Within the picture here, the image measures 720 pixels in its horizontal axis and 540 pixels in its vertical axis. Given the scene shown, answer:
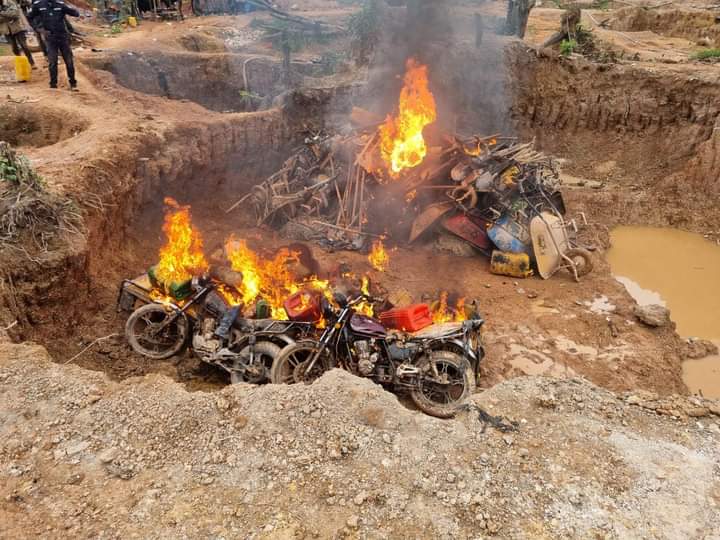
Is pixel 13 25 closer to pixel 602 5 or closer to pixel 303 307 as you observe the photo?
pixel 303 307

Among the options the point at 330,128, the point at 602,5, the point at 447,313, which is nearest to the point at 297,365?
the point at 447,313

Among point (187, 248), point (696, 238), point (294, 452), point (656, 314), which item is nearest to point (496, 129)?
point (696, 238)

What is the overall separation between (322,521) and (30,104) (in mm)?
11315

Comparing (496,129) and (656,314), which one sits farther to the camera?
(496,129)

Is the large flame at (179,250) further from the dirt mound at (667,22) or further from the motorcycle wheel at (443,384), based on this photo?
the dirt mound at (667,22)

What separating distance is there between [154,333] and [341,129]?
773cm

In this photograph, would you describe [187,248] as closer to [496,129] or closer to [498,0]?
[496,129]

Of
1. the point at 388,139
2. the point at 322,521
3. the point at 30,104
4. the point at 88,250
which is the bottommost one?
the point at 322,521

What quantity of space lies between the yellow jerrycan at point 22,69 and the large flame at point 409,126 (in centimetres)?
914

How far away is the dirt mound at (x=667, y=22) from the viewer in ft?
60.6

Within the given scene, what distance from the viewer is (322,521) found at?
367 centimetres

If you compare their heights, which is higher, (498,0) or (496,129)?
(498,0)

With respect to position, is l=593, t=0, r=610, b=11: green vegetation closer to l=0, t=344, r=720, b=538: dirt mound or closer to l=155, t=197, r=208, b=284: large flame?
l=155, t=197, r=208, b=284: large flame

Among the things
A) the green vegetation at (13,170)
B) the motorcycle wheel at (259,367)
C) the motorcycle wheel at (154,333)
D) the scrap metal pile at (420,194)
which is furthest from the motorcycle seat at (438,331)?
the green vegetation at (13,170)
